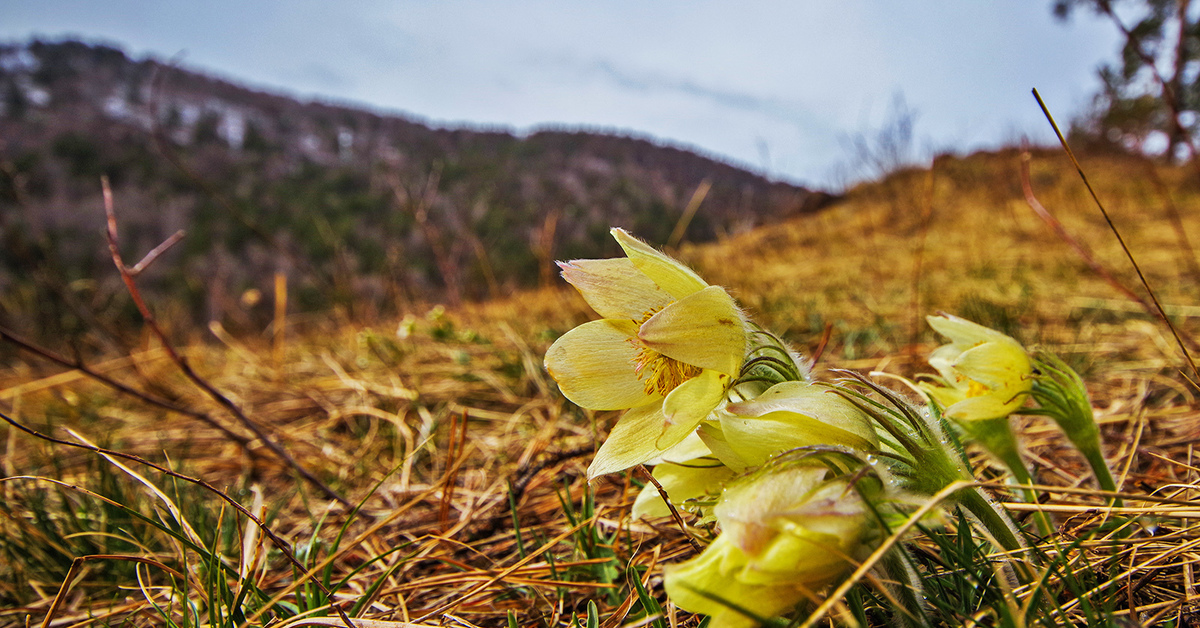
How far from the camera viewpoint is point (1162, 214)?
6.52 m

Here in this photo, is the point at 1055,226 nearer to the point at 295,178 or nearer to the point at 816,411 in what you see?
the point at 816,411

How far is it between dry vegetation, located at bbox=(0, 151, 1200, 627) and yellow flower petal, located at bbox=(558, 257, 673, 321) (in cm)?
30

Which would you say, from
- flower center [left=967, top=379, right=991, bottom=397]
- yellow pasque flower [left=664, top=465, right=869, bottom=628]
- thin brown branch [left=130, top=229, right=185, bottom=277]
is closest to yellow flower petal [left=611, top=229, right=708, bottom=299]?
yellow pasque flower [left=664, top=465, right=869, bottom=628]

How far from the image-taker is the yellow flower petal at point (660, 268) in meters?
0.63

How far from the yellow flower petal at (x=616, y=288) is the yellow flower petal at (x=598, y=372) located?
0.11ft

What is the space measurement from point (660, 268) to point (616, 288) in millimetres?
73

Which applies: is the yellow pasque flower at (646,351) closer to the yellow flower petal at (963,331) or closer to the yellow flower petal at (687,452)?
the yellow flower petal at (687,452)

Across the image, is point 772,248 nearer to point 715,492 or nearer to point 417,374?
point 417,374

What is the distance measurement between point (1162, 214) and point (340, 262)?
8.49 metres

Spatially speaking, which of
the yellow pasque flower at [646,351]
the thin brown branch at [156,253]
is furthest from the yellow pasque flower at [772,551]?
the thin brown branch at [156,253]

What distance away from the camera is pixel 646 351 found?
2.19 ft

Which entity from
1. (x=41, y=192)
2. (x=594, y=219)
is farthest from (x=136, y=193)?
(x=594, y=219)

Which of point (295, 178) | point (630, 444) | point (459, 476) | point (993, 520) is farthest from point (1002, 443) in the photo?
point (295, 178)

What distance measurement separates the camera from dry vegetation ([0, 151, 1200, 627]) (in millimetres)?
811
